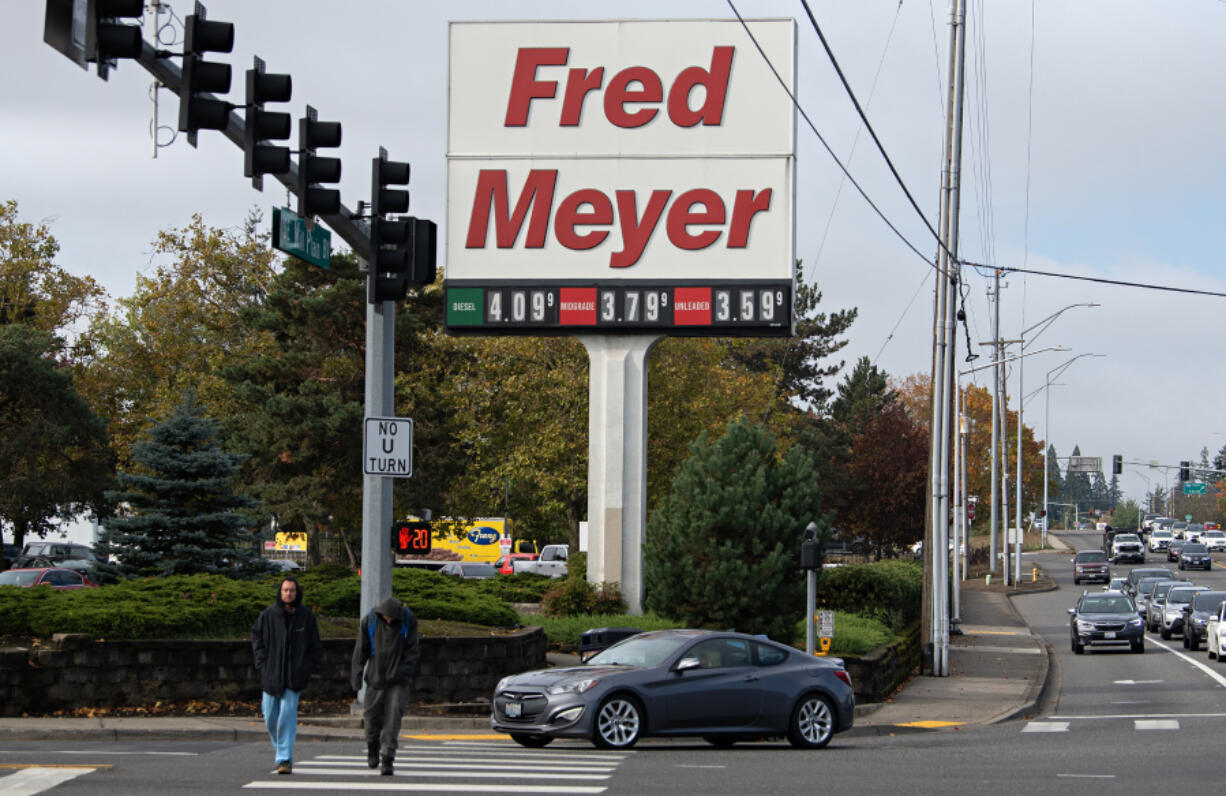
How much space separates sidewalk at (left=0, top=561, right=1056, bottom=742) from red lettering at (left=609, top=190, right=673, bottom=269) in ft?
26.1

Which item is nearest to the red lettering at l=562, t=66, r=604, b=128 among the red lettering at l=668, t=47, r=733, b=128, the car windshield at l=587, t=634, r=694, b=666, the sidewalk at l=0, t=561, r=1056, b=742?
the red lettering at l=668, t=47, r=733, b=128

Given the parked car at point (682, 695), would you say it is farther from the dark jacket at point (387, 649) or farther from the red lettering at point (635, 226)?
the red lettering at point (635, 226)

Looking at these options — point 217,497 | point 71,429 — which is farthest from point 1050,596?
point 217,497

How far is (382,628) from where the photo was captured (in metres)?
13.3

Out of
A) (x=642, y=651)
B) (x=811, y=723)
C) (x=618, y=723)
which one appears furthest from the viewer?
(x=811, y=723)

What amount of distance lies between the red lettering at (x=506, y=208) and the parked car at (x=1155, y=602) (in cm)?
2575

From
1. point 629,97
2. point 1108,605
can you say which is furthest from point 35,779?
point 1108,605

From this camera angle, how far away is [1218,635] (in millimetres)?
34500

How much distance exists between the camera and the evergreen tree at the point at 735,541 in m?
25.9

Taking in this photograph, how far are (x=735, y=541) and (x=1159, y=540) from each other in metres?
85.1

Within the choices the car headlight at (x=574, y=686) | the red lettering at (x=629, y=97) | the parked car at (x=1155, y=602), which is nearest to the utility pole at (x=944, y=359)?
the red lettering at (x=629, y=97)

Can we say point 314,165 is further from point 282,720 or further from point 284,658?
point 282,720

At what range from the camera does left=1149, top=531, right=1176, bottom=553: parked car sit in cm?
10250

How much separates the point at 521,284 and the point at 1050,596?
44.5 metres
